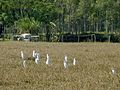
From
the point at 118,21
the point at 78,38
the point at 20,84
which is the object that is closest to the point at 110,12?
the point at 118,21

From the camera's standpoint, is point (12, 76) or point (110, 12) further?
point (110, 12)

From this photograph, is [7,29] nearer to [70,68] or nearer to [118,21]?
[118,21]

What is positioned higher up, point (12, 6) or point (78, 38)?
point (12, 6)

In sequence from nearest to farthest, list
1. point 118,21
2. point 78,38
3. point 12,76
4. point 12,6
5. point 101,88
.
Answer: point 101,88, point 12,76, point 78,38, point 12,6, point 118,21

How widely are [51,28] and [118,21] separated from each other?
1107 cm

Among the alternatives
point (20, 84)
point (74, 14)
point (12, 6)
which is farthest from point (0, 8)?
point (20, 84)

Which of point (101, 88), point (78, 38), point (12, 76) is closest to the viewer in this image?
point (101, 88)

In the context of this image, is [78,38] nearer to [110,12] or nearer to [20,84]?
[110,12]

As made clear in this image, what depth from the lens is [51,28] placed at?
63.0 metres

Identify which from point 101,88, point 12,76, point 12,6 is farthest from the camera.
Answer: point 12,6

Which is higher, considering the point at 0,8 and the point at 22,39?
the point at 0,8

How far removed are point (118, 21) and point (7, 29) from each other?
17.8 m

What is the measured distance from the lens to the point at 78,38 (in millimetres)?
54500

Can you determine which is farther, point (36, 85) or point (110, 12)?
point (110, 12)
